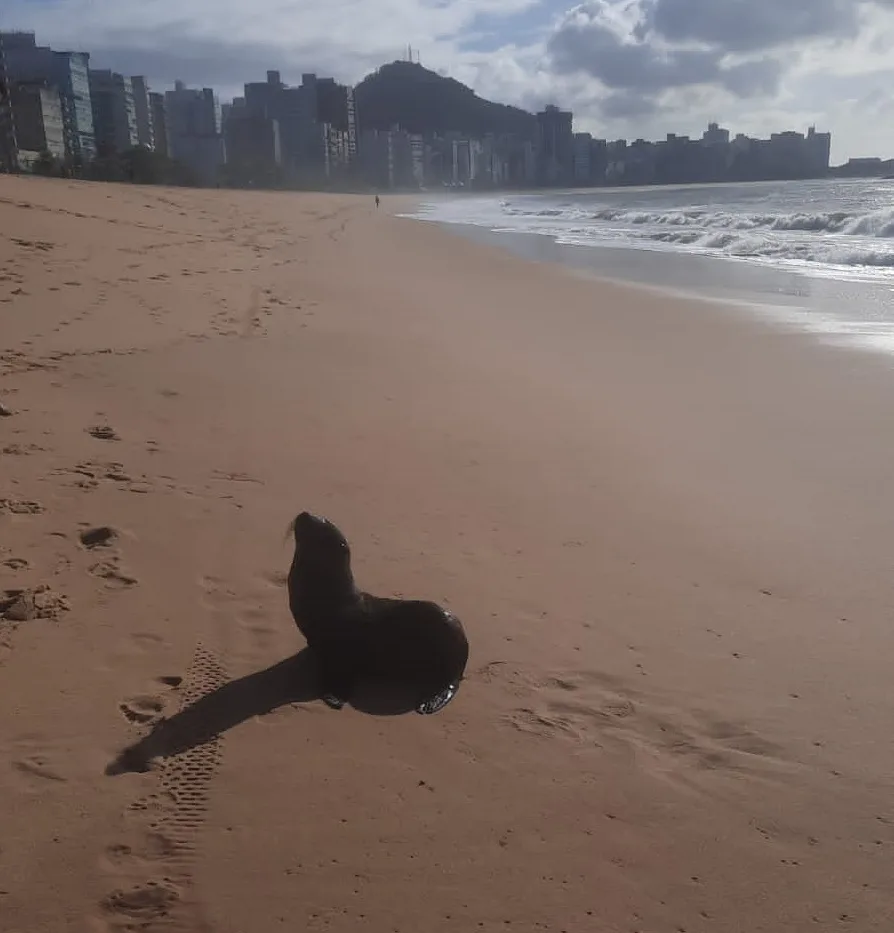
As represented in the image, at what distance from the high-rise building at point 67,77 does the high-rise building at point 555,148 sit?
67.1m

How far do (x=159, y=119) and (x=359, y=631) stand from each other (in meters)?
92.4

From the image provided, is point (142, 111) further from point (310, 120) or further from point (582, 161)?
point (582, 161)

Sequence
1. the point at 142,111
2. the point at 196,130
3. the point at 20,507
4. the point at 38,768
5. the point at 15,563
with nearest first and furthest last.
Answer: the point at 38,768 → the point at 15,563 → the point at 20,507 → the point at 142,111 → the point at 196,130

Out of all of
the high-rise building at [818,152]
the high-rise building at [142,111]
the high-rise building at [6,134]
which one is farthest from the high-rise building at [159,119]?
the high-rise building at [818,152]

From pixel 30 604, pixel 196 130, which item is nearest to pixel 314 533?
pixel 30 604

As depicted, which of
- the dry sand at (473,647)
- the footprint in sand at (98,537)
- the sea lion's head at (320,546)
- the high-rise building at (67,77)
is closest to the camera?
the dry sand at (473,647)

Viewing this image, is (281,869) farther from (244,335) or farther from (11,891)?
(244,335)

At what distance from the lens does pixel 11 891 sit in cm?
205

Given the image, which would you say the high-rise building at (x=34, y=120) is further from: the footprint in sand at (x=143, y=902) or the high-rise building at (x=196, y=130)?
the footprint in sand at (x=143, y=902)

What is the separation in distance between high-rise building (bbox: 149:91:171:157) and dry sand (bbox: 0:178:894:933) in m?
82.9

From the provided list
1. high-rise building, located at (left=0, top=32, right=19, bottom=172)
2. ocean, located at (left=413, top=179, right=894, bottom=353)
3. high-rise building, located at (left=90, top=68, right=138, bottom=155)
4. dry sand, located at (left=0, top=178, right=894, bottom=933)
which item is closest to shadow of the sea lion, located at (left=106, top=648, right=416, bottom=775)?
dry sand, located at (left=0, top=178, right=894, bottom=933)

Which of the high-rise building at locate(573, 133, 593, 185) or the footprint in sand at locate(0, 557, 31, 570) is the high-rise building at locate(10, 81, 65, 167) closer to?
the footprint in sand at locate(0, 557, 31, 570)

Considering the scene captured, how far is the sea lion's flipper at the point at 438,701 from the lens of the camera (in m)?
2.82

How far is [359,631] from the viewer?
302cm
